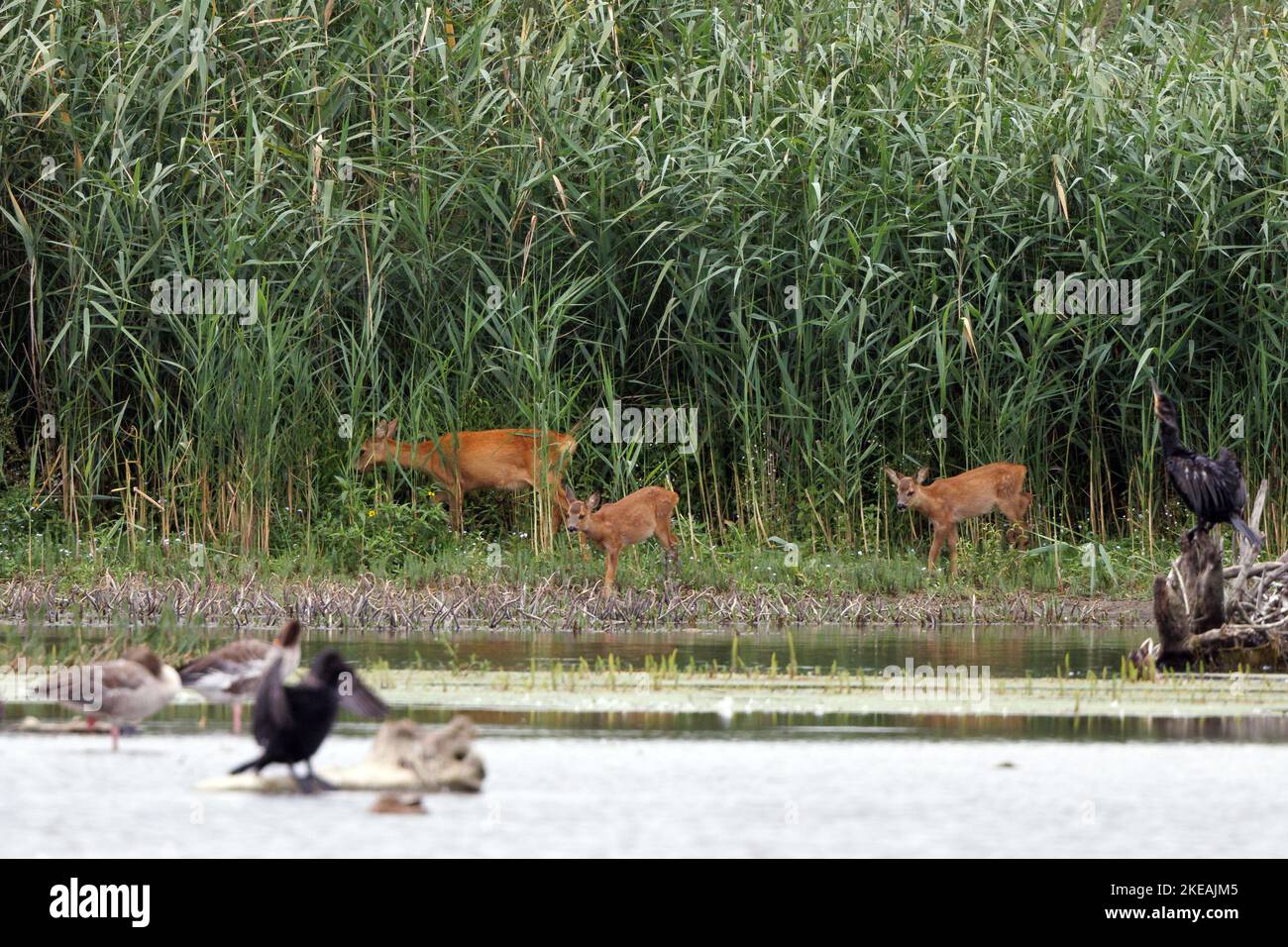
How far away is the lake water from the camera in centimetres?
594

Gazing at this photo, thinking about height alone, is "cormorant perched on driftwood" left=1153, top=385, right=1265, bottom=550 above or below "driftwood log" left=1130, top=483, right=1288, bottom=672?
above

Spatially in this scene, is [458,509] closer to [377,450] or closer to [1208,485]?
[377,450]

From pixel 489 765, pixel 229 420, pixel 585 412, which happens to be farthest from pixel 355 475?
pixel 489 765

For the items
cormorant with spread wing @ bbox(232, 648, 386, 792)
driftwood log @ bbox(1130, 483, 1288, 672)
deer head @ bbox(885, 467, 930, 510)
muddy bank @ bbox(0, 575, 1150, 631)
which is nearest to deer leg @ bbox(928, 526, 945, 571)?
deer head @ bbox(885, 467, 930, 510)

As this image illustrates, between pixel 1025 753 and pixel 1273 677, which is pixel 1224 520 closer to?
pixel 1273 677

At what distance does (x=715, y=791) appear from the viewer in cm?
672

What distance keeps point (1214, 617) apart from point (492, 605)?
161 inches

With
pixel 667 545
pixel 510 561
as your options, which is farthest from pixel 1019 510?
pixel 510 561

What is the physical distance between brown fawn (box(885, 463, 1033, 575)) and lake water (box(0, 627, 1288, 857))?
5.32 metres

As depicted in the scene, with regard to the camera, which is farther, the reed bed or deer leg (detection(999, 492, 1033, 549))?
deer leg (detection(999, 492, 1033, 549))

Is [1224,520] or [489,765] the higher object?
[1224,520]

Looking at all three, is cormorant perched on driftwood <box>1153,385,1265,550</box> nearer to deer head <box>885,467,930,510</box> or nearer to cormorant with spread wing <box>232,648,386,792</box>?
deer head <box>885,467,930,510</box>

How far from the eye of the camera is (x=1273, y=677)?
992 centimetres

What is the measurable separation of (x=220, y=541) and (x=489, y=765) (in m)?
6.71
